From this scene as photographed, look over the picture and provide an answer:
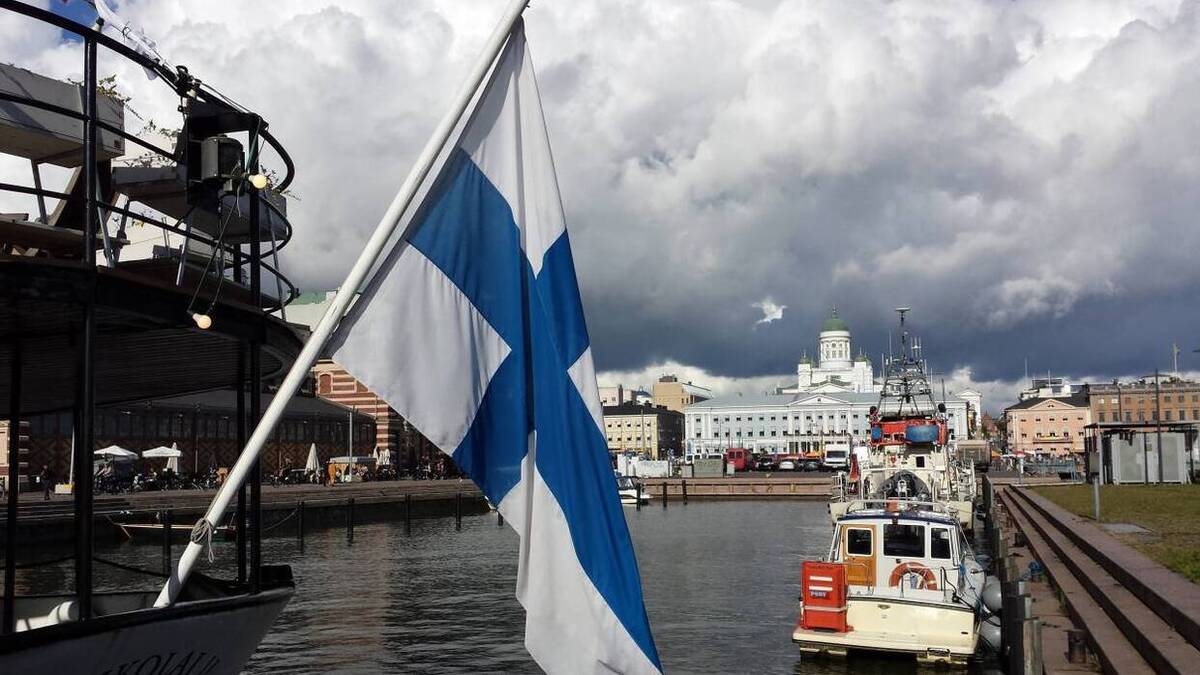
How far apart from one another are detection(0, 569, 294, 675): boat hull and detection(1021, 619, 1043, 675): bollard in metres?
11.9

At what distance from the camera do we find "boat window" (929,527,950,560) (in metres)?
25.5

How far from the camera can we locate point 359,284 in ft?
24.5

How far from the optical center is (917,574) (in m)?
25.1

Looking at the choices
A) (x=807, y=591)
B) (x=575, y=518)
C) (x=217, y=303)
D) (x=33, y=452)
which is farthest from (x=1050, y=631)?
(x=33, y=452)

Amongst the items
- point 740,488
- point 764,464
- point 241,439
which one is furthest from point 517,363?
point 764,464

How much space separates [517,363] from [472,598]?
2944cm

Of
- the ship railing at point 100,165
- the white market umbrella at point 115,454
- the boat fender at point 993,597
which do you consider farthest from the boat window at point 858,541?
the white market umbrella at point 115,454

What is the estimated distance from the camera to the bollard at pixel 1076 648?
17.7 meters

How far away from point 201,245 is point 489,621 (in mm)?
20559

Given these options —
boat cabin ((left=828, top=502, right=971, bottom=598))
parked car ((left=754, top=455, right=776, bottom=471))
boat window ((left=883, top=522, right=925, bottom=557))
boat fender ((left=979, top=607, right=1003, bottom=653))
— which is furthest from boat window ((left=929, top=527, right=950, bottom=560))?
parked car ((left=754, top=455, right=776, bottom=471))

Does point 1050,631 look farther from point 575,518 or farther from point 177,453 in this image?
point 177,453

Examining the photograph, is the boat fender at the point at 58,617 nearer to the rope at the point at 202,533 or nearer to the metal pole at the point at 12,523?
the metal pole at the point at 12,523

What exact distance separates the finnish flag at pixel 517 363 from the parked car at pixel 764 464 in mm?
137408

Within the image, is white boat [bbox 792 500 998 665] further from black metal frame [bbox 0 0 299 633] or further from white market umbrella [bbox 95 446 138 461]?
white market umbrella [bbox 95 446 138 461]
